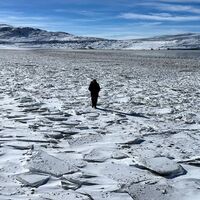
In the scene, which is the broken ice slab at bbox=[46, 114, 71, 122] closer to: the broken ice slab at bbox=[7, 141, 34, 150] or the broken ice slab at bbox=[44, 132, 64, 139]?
the broken ice slab at bbox=[44, 132, 64, 139]

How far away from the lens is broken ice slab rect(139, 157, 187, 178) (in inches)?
279

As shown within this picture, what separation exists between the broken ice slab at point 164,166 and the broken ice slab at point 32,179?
74.6 inches

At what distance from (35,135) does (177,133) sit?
3481mm

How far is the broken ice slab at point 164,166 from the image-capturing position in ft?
23.2

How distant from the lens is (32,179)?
21.6ft

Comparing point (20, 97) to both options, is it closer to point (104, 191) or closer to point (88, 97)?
point (88, 97)

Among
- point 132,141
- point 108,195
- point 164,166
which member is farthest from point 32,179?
point 132,141

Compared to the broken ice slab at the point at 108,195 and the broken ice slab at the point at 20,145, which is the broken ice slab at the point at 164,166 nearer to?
the broken ice slab at the point at 108,195

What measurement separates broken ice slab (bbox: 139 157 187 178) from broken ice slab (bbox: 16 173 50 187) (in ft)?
6.21

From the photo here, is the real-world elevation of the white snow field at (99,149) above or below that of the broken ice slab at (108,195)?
above

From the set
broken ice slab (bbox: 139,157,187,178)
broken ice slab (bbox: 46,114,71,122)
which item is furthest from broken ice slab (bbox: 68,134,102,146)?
broken ice slab (bbox: 46,114,71,122)

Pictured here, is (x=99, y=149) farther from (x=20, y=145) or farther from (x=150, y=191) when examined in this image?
Result: (x=150, y=191)

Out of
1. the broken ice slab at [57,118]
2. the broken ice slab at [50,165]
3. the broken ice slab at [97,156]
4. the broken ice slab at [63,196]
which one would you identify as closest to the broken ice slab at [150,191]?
the broken ice slab at [63,196]

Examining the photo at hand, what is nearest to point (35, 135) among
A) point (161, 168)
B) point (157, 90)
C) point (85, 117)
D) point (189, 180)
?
point (85, 117)
